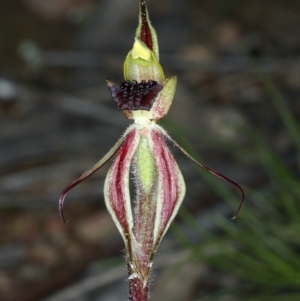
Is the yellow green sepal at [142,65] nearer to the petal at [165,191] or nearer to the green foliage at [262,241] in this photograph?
the petal at [165,191]

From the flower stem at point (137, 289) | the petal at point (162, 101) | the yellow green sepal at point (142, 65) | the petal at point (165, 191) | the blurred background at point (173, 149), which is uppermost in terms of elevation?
the blurred background at point (173, 149)

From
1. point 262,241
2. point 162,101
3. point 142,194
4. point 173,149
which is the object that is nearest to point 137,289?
point 142,194

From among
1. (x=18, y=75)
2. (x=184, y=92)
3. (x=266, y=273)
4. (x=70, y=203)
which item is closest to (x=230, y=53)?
(x=184, y=92)

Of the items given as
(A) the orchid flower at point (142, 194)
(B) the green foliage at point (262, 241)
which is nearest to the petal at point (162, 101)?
(A) the orchid flower at point (142, 194)

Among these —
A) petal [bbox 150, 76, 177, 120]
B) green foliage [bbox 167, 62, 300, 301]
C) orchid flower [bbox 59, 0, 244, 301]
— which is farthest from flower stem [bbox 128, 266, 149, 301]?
green foliage [bbox 167, 62, 300, 301]

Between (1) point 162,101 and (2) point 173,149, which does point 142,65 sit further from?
(2) point 173,149

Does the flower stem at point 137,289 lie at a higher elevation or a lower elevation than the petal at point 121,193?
lower
